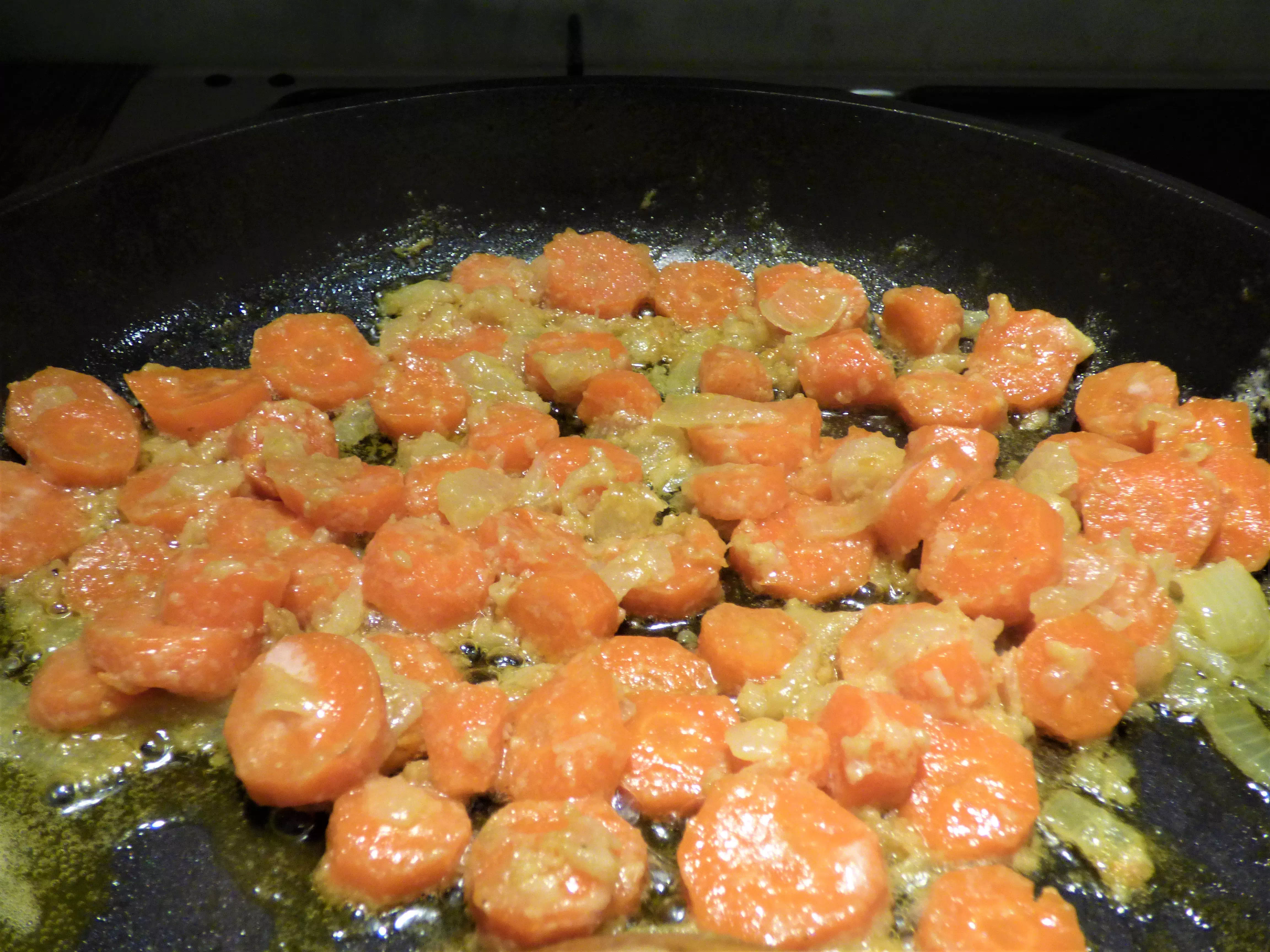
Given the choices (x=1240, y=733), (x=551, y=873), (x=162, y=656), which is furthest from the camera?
(x=1240, y=733)

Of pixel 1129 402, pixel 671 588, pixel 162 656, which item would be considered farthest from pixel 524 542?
pixel 1129 402

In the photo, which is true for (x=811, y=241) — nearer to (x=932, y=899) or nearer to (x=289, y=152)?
(x=289, y=152)

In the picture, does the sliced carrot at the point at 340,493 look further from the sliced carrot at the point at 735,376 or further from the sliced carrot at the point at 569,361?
the sliced carrot at the point at 735,376

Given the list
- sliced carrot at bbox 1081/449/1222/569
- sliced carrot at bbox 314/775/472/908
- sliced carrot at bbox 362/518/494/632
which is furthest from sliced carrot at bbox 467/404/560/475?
sliced carrot at bbox 1081/449/1222/569

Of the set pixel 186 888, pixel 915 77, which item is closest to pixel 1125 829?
pixel 186 888

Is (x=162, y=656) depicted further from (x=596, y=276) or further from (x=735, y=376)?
(x=596, y=276)

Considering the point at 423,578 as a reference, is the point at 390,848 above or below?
below

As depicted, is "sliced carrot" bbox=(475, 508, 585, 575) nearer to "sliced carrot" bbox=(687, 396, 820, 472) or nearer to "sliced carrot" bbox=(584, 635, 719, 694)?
"sliced carrot" bbox=(584, 635, 719, 694)

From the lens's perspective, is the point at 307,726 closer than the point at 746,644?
Yes
